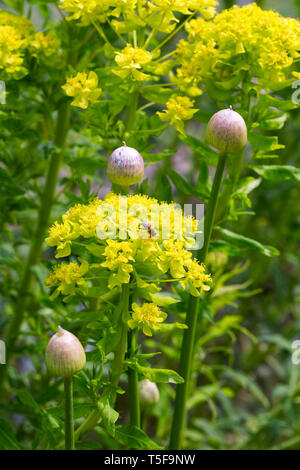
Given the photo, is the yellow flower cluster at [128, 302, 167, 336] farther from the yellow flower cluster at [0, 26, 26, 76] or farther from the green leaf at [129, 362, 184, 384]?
the yellow flower cluster at [0, 26, 26, 76]

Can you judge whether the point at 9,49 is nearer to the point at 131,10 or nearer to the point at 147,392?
the point at 131,10

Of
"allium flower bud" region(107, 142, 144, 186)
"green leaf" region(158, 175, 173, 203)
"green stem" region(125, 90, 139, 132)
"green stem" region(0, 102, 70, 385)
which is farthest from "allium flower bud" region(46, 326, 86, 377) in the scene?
"green stem" region(0, 102, 70, 385)

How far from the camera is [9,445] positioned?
1.06 meters

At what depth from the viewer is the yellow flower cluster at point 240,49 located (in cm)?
99

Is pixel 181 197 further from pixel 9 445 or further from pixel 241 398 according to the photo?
pixel 9 445

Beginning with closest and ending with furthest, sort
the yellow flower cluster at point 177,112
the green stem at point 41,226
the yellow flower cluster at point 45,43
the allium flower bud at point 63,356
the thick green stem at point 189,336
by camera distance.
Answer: the allium flower bud at point 63,356 < the thick green stem at point 189,336 < the yellow flower cluster at point 177,112 < the yellow flower cluster at point 45,43 < the green stem at point 41,226

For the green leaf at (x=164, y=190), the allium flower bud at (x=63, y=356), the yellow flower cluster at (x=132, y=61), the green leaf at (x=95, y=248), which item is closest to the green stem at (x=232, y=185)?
the green leaf at (x=164, y=190)

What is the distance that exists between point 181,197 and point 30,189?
2.82 feet

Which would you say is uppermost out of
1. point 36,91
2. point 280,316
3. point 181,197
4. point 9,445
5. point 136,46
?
point 136,46

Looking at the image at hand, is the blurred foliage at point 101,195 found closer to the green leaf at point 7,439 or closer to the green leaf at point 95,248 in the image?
the green leaf at point 7,439

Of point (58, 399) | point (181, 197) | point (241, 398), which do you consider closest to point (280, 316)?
point (241, 398)

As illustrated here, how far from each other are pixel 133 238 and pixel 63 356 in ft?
0.60

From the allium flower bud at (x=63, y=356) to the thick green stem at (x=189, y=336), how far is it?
0.25 metres

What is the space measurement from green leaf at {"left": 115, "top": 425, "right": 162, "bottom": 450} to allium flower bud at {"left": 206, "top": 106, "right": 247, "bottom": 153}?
1.50ft
